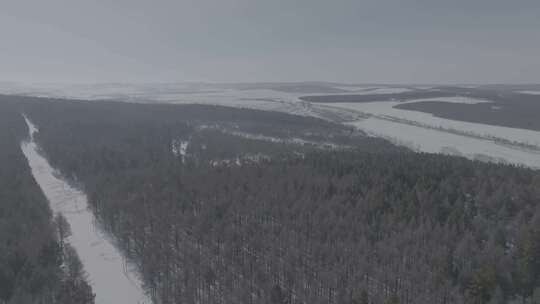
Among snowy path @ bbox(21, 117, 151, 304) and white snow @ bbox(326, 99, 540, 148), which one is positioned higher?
white snow @ bbox(326, 99, 540, 148)

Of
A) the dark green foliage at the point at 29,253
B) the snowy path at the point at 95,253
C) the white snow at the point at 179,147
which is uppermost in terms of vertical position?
the white snow at the point at 179,147

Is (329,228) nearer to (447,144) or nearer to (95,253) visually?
(95,253)

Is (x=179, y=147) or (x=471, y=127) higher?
(x=471, y=127)

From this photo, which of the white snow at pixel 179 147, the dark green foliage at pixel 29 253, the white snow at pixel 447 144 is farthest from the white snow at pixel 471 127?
the dark green foliage at pixel 29 253

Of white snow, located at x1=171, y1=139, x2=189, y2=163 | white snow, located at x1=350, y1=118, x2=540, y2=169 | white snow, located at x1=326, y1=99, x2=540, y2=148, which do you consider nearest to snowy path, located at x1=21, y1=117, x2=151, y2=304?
white snow, located at x1=171, y1=139, x2=189, y2=163

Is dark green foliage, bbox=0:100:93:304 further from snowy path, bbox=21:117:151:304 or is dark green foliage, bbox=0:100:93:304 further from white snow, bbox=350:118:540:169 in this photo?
white snow, bbox=350:118:540:169

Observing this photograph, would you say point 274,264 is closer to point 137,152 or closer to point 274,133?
point 137,152

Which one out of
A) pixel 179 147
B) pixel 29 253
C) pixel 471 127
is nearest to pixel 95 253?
pixel 29 253

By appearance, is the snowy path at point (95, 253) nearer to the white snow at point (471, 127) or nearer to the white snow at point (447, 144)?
the white snow at point (447, 144)

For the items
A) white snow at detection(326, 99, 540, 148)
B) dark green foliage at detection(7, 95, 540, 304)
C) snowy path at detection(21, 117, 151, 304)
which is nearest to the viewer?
dark green foliage at detection(7, 95, 540, 304)
